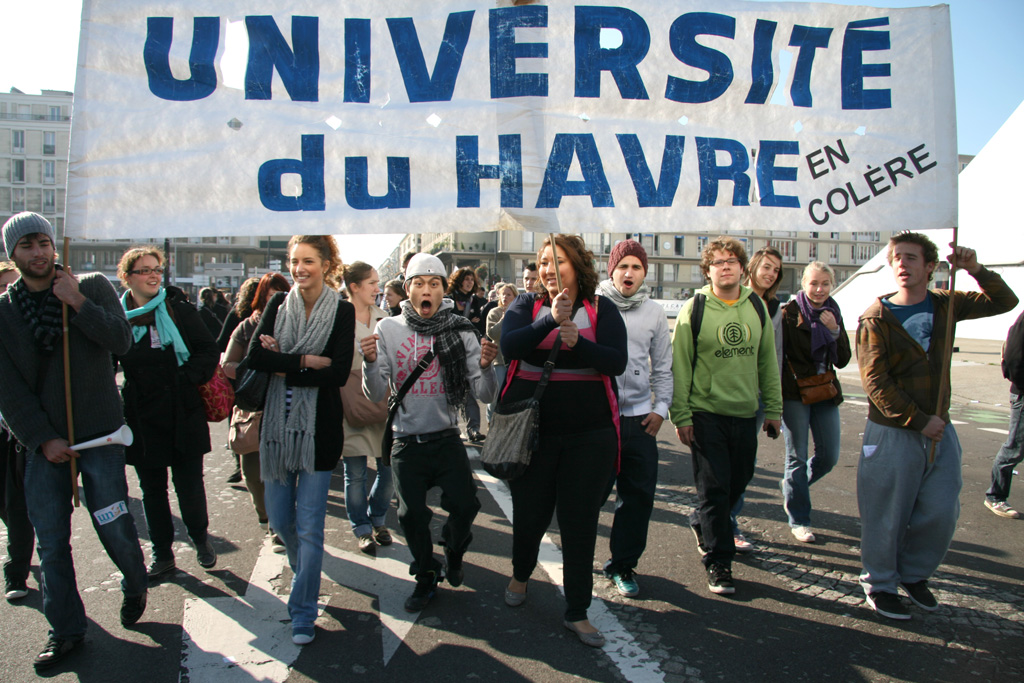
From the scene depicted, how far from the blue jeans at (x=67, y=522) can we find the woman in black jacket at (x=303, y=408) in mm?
731

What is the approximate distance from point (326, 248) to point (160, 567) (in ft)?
7.32

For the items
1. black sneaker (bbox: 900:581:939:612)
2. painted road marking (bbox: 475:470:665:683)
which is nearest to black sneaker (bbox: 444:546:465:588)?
painted road marking (bbox: 475:470:665:683)

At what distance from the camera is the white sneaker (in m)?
4.67

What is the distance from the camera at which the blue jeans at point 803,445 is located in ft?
15.4

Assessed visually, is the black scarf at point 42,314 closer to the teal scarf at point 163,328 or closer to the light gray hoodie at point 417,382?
the teal scarf at point 163,328

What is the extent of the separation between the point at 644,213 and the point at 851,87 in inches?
51.3

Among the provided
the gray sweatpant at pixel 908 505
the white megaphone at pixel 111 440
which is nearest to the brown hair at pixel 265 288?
the white megaphone at pixel 111 440

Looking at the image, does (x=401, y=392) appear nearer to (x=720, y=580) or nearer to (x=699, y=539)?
(x=720, y=580)

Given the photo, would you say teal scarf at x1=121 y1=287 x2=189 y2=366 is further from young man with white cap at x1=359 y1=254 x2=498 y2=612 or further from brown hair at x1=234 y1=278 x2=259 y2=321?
young man with white cap at x1=359 y1=254 x2=498 y2=612

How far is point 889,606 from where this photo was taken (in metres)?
3.61

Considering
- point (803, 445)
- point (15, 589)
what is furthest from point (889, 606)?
point (15, 589)

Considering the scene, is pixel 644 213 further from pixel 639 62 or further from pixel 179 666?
pixel 179 666

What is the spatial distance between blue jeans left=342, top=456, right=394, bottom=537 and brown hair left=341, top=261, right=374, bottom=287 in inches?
50.6

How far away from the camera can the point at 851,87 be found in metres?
3.52
